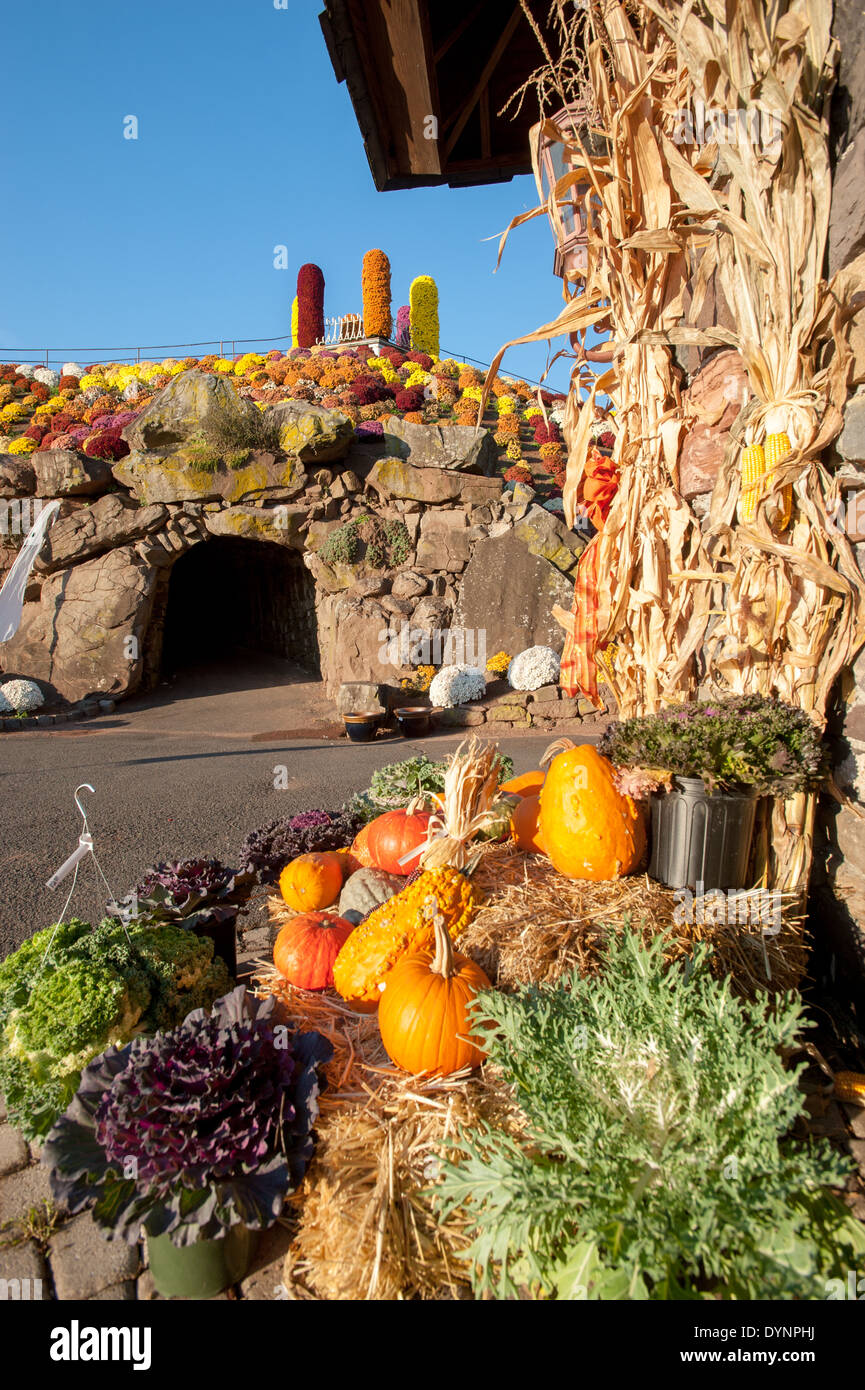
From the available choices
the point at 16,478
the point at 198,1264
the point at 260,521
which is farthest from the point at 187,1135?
the point at 16,478

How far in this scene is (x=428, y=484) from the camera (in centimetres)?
1247

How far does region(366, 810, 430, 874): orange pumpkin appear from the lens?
309cm

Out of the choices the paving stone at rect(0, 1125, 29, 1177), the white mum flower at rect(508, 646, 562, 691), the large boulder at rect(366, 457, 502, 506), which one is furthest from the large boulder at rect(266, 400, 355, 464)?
the paving stone at rect(0, 1125, 29, 1177)

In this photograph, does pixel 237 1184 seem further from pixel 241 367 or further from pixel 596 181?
pixel 241 367

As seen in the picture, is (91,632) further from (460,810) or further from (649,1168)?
(649,1168)

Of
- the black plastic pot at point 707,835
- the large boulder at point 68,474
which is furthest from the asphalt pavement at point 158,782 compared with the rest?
the large boulder at point 68,474

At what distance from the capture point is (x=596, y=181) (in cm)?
321

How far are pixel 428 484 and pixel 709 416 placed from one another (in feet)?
32.0

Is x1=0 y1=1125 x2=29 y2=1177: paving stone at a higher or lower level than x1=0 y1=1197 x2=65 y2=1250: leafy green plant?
lower

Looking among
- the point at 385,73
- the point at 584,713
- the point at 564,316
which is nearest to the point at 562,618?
the point at 564,316

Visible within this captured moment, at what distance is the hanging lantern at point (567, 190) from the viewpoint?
3.29m

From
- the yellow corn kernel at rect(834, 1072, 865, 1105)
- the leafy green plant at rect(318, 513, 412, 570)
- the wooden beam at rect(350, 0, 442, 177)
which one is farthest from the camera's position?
the leafy green plant at rect(318, 513, 412, 570)

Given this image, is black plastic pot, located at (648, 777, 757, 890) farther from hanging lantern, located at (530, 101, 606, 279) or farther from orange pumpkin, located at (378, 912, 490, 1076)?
hanging lantern, located at (530, 101, 606, 279)

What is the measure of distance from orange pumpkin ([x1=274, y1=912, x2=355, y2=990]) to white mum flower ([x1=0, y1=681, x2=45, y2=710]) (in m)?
9.79
